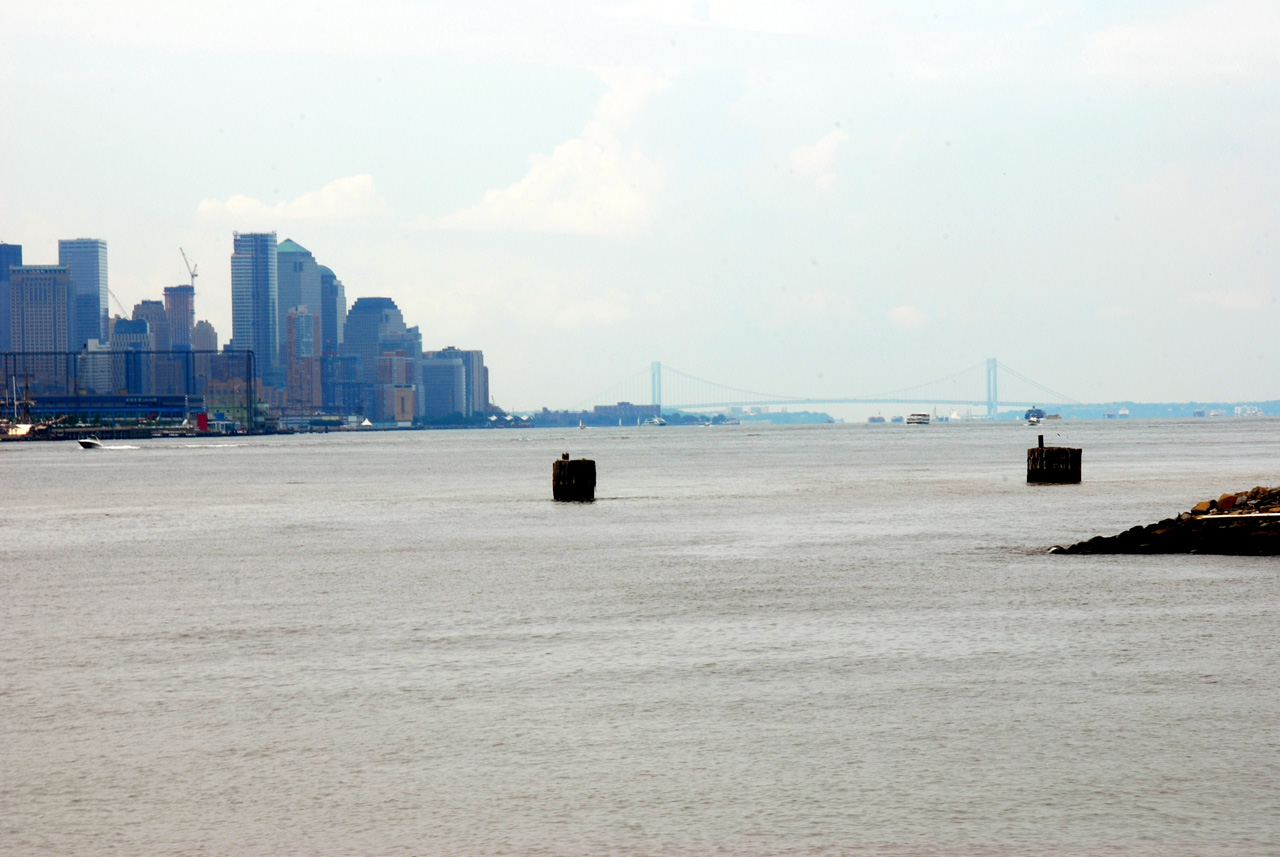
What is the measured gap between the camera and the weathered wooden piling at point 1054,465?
58281 millimetres

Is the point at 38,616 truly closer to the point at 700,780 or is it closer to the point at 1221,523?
the point at 700,780

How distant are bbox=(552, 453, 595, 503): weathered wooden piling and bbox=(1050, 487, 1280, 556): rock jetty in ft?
81.1

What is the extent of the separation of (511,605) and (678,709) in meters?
8.41

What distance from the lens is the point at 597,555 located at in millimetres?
29016

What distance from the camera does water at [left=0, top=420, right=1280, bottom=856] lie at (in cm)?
895

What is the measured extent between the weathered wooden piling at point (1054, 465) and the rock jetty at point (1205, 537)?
30629 mm

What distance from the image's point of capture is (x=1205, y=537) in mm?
26938

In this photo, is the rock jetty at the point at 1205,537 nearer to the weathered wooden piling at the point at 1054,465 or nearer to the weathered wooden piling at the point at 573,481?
the weathered wooden piling at the point at 573,481

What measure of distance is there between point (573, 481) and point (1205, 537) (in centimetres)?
2661

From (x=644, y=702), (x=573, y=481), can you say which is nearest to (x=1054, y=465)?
(x=573, y=481)

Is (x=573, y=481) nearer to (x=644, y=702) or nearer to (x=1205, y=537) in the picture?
(x=1205, y=537)

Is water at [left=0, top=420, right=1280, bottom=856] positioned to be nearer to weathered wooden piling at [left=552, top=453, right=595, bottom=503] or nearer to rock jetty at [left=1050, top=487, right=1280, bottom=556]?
rock jetty at [left=1050, top=487, right=1280, bottom=556]

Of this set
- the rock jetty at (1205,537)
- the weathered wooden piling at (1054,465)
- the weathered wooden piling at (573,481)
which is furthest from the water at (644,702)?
the weathered wooden piling at (1054,465)

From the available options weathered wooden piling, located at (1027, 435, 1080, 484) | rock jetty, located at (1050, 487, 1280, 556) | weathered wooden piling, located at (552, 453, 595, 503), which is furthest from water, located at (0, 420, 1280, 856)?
weathered wooden piling, located at (1027, 435, 1080, 484)
